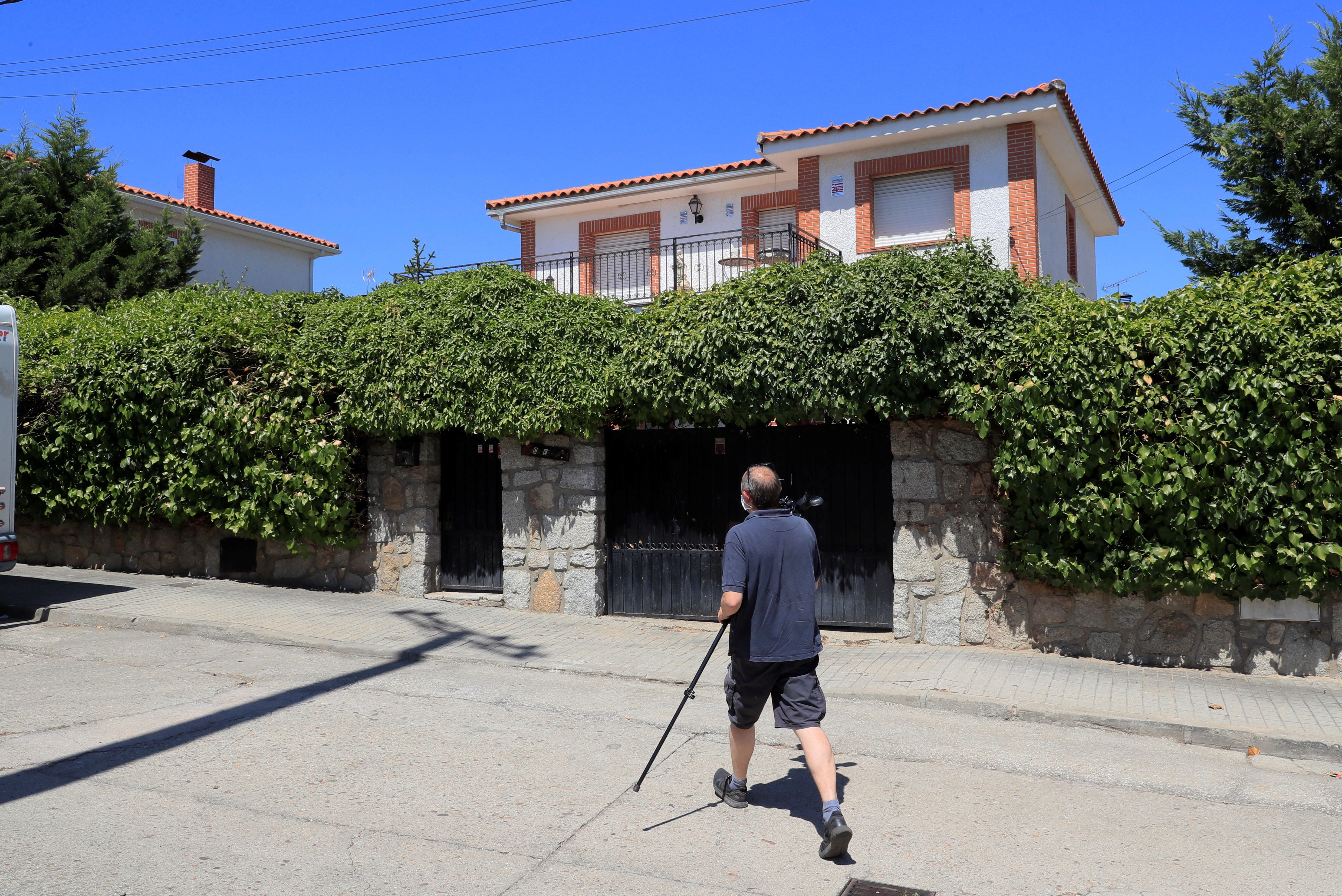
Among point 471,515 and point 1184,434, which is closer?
point 1184,434

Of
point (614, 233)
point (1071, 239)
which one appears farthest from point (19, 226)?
point (1071, 239)

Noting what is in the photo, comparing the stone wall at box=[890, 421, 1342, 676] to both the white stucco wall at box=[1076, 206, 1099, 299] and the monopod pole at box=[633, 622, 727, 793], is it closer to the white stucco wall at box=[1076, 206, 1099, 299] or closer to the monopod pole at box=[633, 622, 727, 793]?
the monopod pole at box=[633, 622, 727, 793]

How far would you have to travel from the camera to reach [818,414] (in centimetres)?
835

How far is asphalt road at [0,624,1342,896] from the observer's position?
3.57 metres

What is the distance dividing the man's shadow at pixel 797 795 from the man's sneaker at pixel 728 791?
0.09 meters

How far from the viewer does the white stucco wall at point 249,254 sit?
21812mm

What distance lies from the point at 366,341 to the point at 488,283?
1510 millimetres

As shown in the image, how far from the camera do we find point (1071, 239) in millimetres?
19531

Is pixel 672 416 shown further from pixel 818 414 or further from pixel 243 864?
pixel 243 864

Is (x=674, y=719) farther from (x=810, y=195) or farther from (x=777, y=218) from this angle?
(x=777, y=218)

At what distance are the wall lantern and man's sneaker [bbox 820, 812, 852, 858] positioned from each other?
17573 mm

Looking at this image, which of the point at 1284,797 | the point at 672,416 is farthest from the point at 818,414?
the point at 1284,797

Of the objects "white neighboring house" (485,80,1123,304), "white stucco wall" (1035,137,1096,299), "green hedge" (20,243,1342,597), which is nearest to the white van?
"green hedge" (20,243,1342,597)

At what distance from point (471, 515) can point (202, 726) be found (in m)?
5.07
